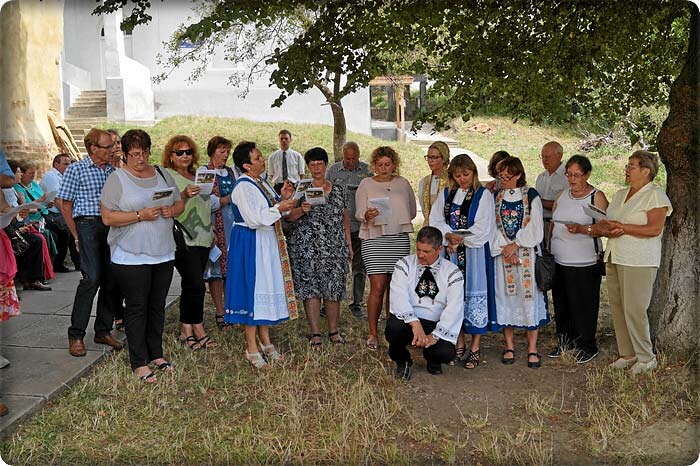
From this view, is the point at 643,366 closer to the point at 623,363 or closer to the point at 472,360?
the point at 623,363

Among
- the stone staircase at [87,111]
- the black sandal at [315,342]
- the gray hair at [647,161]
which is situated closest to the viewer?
the gray hair at [647,161]

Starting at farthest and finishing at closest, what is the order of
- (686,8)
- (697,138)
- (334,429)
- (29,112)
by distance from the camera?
(29,112) → (686,8) → (697,138) → (334,429)

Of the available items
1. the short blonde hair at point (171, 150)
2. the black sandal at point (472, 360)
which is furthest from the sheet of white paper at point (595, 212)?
the short blonde hair at point (171, 150)

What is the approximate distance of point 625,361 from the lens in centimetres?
593

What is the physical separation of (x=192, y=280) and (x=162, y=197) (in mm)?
1219

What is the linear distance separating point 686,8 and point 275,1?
3.67m

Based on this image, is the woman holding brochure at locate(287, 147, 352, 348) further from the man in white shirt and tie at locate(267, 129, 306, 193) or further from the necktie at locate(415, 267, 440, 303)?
the man in white shirt and tie at locate(267, 129, 306, 193)

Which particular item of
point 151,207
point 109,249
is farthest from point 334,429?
point 109,249

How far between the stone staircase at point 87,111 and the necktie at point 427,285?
53.7 feet

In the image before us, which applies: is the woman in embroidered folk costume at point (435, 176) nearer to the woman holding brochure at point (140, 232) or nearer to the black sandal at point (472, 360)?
the black sandal at point (472, 360)

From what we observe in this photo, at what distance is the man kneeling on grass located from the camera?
5.56 meters

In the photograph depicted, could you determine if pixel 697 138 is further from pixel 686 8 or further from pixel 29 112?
pixel 29 112

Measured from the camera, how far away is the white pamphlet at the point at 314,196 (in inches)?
235

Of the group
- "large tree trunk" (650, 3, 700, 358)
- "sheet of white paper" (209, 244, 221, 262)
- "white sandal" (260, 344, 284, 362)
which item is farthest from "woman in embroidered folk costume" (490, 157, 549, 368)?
"sheet of white paper" (209, 244, 221, 262)
